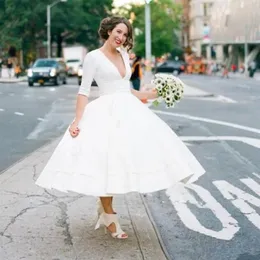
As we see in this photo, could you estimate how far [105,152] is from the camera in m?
4.82

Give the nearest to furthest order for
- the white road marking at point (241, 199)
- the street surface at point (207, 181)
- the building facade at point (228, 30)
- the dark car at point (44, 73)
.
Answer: the street surface at point (207, 181), the white road marking at point (241, 199), the dark car at point (44, 73), the building facade at point (228, 30)

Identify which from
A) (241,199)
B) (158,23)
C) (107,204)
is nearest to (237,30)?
(158,23)

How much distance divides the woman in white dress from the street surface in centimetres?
67

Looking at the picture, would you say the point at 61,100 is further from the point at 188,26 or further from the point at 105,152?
the point at 188,26

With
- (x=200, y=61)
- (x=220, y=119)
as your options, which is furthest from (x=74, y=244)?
(x=200, y=61)

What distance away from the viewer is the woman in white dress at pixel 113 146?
15.6ft

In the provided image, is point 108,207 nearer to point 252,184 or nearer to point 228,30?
point 252,184

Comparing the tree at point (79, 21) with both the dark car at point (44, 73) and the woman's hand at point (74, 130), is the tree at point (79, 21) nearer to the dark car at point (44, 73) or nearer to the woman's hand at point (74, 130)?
the dark car at point (44, 73)

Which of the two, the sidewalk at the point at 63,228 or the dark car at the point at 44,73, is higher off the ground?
the dark car at the point at 44,73

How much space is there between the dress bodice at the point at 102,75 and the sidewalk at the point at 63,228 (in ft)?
3.88

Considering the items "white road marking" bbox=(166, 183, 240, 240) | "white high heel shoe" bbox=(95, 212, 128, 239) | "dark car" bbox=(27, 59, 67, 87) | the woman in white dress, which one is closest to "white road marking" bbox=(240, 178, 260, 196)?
"white road marking" bbox=(166, 183, 240, 240)

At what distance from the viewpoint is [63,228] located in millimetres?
5531

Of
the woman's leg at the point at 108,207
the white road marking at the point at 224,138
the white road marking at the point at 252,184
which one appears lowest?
the white road marking at the point at 252,184

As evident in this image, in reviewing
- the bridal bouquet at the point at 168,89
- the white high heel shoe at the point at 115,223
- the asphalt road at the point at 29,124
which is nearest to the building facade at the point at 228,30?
the asphalt road at the point at 29,124
